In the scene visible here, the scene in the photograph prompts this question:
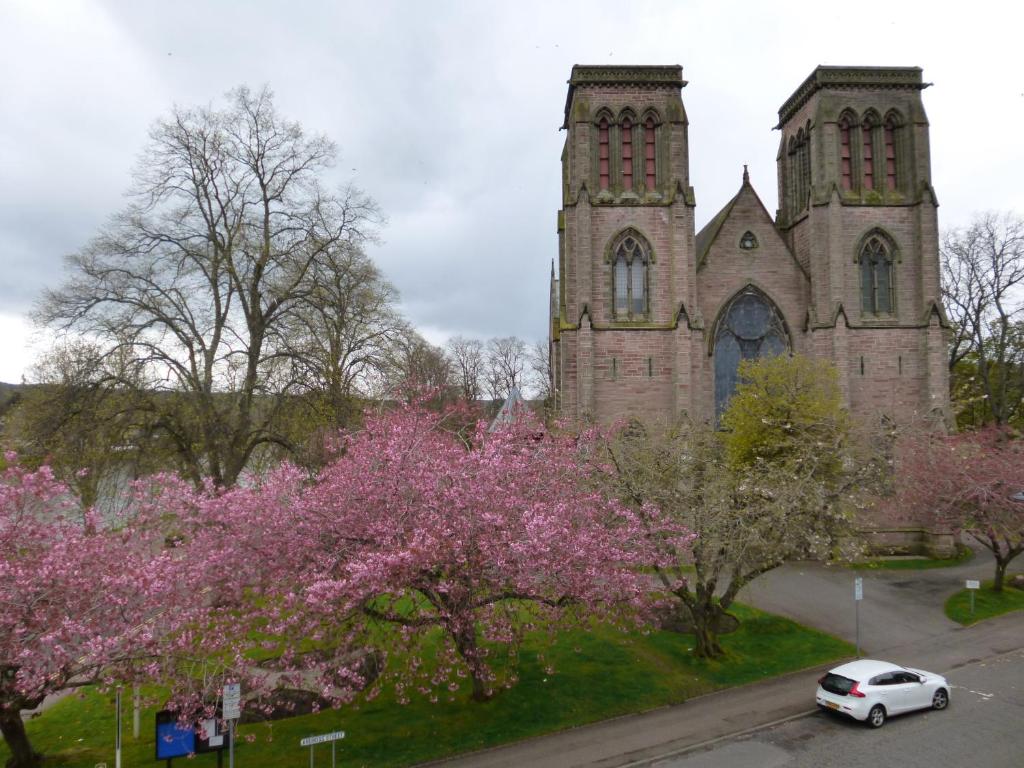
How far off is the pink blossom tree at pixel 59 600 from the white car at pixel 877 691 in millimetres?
11949

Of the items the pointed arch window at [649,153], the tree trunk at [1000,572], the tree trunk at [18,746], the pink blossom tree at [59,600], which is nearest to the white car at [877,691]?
the tree trunk at [1000,572]

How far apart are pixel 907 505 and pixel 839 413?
423 centimetres

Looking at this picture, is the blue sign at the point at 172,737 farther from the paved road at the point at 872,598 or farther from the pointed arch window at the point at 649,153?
the pointed arch window at the point at 649,153

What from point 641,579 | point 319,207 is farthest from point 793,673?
point 319,207

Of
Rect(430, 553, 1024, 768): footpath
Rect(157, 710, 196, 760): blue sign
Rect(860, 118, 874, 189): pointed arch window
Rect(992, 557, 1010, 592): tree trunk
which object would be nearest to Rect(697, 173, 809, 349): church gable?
Rect(860, 118, 874, 189): pointed arch window

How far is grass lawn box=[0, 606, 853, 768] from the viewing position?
11391mm

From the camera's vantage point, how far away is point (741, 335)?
2977cm

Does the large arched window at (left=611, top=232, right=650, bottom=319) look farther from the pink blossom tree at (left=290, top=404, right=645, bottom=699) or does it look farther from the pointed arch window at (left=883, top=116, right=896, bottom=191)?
the pink blossom tree at (left=290, top=404, right=645, bottom=699)

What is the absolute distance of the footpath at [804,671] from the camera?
11625 mm

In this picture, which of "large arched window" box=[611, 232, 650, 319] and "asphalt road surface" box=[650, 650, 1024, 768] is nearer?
"asphalt road surface" box=[650, 650, 1024, 768]

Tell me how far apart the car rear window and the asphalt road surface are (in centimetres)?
61

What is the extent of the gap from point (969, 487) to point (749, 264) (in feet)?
43.6

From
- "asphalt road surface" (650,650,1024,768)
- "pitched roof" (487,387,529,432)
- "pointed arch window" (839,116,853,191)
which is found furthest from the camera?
"pointed arch window" (839,116,853,191)

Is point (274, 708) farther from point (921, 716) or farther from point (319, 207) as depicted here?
point (319, 207)
